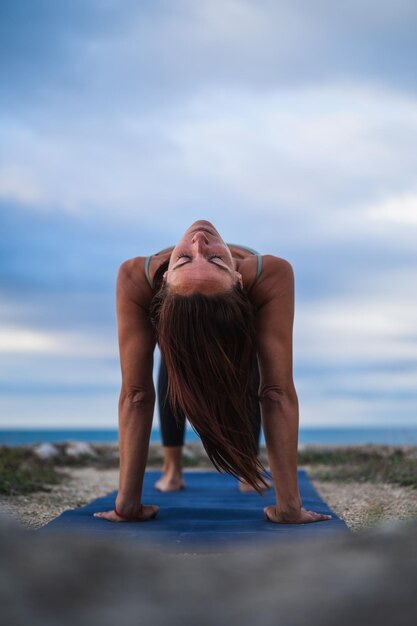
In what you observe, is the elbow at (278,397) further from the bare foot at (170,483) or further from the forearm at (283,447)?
the bare foot at (170,483)

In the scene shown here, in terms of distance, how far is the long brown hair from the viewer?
8.29 feet

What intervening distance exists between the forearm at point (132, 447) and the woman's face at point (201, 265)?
0.70 metres

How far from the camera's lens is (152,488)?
4.64m

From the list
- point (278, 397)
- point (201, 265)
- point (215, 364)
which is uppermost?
point (201, 265)

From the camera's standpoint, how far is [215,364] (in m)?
2.58

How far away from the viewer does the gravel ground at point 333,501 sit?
2.96m

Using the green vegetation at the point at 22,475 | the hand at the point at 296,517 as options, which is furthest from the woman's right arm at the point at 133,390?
the green vegetation at the point at 22,475

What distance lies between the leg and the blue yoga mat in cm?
30

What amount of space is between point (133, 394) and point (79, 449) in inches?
216

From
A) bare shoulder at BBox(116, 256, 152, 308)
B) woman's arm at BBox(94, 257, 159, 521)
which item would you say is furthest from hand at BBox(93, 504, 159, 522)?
bare shoulder at BBox(116, 256, 152, 308)

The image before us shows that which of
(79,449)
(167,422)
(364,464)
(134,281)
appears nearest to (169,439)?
(167,422)

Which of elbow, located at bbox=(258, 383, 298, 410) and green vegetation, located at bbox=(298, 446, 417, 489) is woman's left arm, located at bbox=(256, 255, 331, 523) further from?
green vegetation, located at bbox=(298, 446, 417, 489)

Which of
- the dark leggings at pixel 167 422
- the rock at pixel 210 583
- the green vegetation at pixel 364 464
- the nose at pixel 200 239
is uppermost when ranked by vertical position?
the nose at pixel 200 239

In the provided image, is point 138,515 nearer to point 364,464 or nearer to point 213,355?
point 213,355
